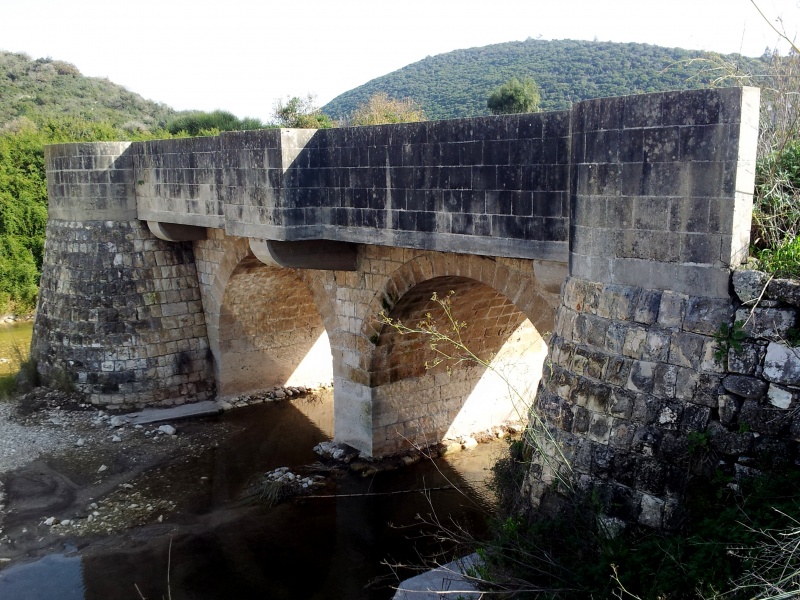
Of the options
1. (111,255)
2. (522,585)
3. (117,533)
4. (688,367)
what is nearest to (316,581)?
(117,533)

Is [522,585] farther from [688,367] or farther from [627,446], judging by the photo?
[688,367]

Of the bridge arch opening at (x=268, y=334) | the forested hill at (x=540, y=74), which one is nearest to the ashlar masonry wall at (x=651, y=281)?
the bridge arch opening at (x=268, y=334)

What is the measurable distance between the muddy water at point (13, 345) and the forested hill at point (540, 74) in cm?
1525

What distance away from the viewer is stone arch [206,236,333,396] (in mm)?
11969

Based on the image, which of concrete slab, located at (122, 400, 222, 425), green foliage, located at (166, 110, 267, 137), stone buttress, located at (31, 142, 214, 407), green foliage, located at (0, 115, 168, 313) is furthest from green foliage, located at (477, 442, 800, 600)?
green foliage, located at (166, 110, 267, 137)

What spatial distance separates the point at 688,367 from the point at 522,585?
1.78 meters

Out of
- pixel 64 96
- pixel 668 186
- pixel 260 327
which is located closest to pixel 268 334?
pixel 260 327

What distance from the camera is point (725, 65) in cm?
552

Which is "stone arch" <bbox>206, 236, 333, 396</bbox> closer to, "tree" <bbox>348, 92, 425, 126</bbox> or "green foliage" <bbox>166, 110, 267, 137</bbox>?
"tree" <bbox>348, 92, 425, 126</bbox>

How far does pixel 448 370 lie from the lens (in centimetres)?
1012

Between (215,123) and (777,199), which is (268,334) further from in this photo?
(215,123)

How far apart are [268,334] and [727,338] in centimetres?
955

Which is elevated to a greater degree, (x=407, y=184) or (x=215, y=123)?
(x=215, y=123)

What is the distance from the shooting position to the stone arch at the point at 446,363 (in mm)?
8469
